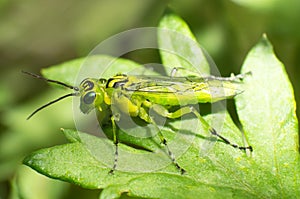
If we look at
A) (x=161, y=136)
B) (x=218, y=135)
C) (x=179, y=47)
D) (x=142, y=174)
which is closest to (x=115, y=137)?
(x=161, y=136)

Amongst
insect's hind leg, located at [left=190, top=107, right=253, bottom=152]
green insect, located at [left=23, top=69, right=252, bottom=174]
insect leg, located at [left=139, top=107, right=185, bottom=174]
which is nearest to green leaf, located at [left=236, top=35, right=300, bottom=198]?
insect's hind leg, located at [left=190, top=107, right=253, bottom=152]

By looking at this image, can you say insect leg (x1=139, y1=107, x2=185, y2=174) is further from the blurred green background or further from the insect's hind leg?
the blurred green background

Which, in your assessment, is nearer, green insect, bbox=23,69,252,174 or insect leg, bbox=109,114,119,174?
insect leg, bbox=109,114,119,174

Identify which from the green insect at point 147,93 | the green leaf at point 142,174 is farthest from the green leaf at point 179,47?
the green leaf at point 142,174

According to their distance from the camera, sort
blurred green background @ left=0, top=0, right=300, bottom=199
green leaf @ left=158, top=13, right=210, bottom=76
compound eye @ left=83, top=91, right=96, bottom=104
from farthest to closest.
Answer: blurred green background @ left=0, top=0, right=300, bottom=199, green leaf @ left=158, top=13, right=210, bottom=76, compound eye @ left=83, top=91, right=96, bottom=104

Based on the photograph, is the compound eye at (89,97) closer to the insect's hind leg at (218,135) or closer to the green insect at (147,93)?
the green insect at (147,93)

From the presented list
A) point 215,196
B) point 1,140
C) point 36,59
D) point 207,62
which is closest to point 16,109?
point 1,140
